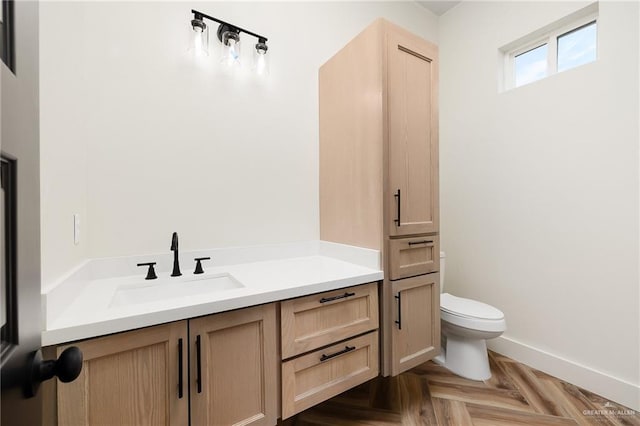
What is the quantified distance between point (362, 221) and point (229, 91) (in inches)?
43.0

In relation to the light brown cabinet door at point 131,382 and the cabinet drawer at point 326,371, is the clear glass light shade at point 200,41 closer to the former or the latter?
the light brown cabinet door at point 131,382

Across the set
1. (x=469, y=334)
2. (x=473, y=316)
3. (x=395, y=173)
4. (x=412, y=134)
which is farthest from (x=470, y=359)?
(x=412, y=134)

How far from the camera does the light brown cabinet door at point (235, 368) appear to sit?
0.98 m

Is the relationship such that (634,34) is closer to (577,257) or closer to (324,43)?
(577,257)

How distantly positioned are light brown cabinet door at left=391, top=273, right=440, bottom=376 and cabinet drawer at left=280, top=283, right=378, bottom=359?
15 centimetres

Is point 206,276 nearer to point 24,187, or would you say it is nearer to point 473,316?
point 24,187

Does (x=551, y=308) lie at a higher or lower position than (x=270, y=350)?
lower

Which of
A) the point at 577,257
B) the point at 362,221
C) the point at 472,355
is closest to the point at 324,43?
the point at 362,221

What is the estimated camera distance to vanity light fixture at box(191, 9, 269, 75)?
153 centimetres

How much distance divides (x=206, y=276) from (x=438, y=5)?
2.92 m

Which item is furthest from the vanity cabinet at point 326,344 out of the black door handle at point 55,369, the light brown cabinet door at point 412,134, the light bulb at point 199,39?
the light bulb at point 199,39

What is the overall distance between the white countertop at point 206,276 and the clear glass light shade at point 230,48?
1114 mm

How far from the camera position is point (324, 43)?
2.02m

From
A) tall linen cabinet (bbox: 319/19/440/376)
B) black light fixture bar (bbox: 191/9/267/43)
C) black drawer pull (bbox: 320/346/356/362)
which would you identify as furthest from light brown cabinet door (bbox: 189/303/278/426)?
black light fixture bar (bbox: 191/9/267/43)
